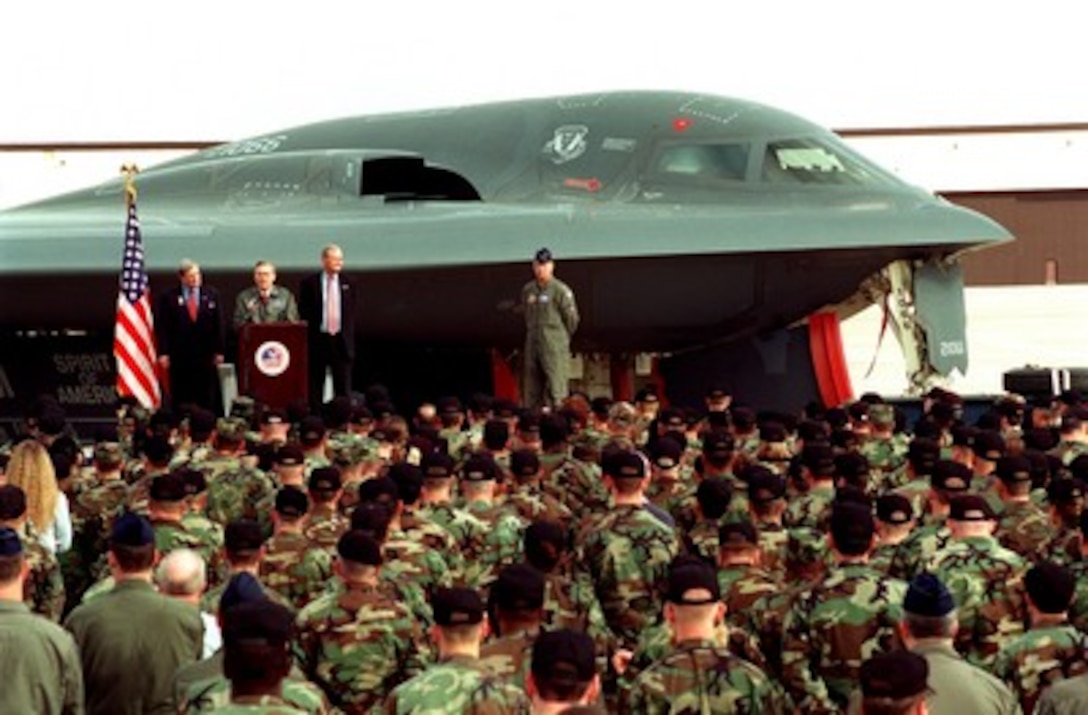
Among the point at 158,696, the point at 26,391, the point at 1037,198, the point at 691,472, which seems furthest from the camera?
the point at 1037,198

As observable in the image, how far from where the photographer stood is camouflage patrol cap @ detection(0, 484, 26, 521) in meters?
10.0

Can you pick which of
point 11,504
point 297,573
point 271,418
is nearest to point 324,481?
point 297,573

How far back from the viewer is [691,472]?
43.2 ft

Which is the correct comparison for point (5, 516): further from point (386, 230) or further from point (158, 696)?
point (386, 230)

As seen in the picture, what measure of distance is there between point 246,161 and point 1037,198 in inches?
1502

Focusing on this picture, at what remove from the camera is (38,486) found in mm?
11219

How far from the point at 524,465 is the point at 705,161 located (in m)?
10.3

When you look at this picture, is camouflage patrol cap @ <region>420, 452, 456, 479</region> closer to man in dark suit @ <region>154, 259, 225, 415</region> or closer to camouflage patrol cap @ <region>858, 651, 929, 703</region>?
camouflage patrol cap @ <region>858, 651, 929, 703</region>

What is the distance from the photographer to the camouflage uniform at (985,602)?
29.3 feet

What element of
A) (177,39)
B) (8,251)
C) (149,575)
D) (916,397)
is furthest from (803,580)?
(177,39)

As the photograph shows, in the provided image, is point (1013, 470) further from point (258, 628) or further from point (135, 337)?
point (135, 337)

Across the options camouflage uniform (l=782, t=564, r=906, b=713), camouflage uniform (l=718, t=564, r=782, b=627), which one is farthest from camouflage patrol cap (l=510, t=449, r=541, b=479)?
camouflage uniform (l=782, t=564, r=906, b=713)

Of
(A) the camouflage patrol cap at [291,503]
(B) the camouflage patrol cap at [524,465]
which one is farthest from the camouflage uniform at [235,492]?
(A) the camouflage patrol cap at [291,503]

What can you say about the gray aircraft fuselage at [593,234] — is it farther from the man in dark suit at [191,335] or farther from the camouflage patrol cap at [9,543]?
the camouflage patrol cap at [9,543]
